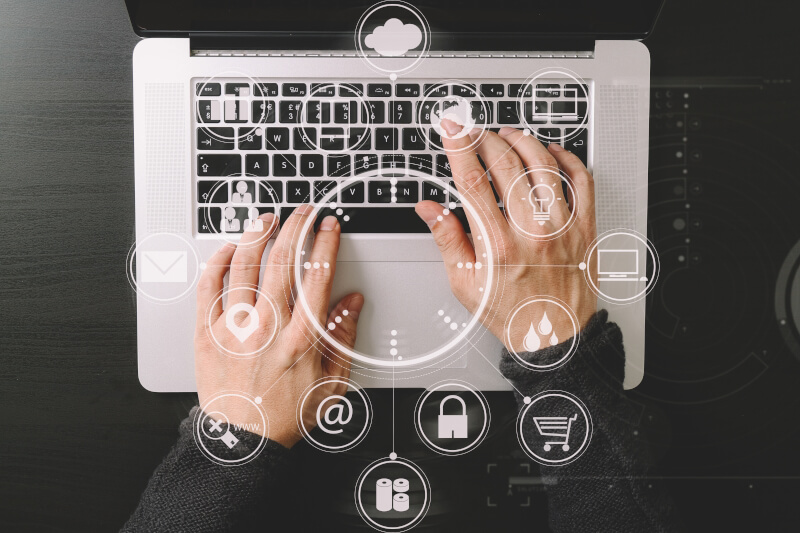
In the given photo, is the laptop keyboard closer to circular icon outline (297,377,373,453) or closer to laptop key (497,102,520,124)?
laptop key (497,102,520,124)

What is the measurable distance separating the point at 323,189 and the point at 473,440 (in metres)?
0.28

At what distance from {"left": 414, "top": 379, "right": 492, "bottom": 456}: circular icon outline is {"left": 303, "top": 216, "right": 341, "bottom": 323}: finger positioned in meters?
0.13

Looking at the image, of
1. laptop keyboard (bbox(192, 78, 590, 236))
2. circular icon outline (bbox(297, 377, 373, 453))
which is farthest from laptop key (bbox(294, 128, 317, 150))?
circular icon outline (bbox(297, 377, 373, 453))

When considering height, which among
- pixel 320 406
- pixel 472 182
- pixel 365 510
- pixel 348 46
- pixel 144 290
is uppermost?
pixel 348 46

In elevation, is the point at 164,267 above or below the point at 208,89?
below

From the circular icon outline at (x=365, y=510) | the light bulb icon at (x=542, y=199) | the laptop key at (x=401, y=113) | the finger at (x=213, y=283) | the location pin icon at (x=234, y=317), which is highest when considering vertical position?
the laptop key at (x=401, y=113)

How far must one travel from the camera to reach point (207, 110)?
488 millimetres

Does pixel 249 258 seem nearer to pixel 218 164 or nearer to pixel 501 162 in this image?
pixel 218 164

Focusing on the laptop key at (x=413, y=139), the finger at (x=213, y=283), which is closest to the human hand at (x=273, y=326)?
the finger at (x=213, y=283)

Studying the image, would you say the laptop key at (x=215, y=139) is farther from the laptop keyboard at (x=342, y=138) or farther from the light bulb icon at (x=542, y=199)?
the light bulb icon at (x=542, y=199)

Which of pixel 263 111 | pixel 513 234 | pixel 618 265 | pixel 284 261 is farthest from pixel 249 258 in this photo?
pixel 618 265

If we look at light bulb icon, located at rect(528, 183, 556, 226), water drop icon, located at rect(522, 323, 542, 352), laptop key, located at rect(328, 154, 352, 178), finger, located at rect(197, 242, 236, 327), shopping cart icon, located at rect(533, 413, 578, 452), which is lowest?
shopping cart icon, located at rect(533, 413, 578, 452)

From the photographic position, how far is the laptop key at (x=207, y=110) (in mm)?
488

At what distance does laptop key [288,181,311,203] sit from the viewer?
0.49 meters
